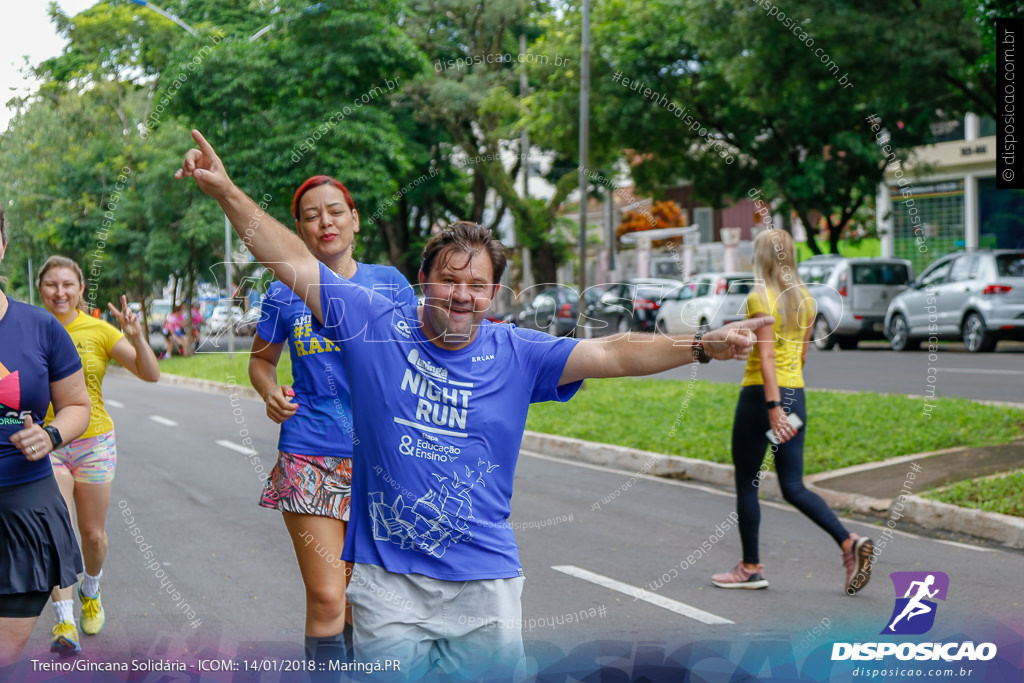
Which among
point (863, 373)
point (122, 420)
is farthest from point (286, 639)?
point (863, 373)

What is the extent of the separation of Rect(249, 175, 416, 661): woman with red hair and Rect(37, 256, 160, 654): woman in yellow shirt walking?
115cm

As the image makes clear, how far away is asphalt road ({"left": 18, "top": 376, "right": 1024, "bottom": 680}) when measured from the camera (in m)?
4.63

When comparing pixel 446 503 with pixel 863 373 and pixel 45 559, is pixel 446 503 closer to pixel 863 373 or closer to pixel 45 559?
pixel 45 559

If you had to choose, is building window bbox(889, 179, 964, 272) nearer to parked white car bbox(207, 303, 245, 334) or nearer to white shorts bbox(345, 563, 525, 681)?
parked white car bbox(207, 303, 245, 334)

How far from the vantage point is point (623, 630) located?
489cm

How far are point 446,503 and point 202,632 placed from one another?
2.65m

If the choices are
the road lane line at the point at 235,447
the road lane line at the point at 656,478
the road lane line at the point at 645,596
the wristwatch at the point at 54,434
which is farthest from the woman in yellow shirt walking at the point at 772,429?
the road lane line at the point at 235,447

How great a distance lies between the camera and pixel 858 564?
211 inches

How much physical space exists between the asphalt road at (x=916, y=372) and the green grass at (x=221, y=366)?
21.0ft

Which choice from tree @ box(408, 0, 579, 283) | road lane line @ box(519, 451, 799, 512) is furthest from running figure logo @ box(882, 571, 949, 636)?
tree @ box(408, 0, 579, 283)

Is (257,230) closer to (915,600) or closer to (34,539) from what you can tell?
(34,539)

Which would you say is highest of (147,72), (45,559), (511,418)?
(147,72)

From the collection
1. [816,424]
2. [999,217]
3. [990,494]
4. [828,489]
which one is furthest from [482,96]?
[999,217]

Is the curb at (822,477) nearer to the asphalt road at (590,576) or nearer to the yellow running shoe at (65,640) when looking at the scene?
the asphalt road at (590,576)
